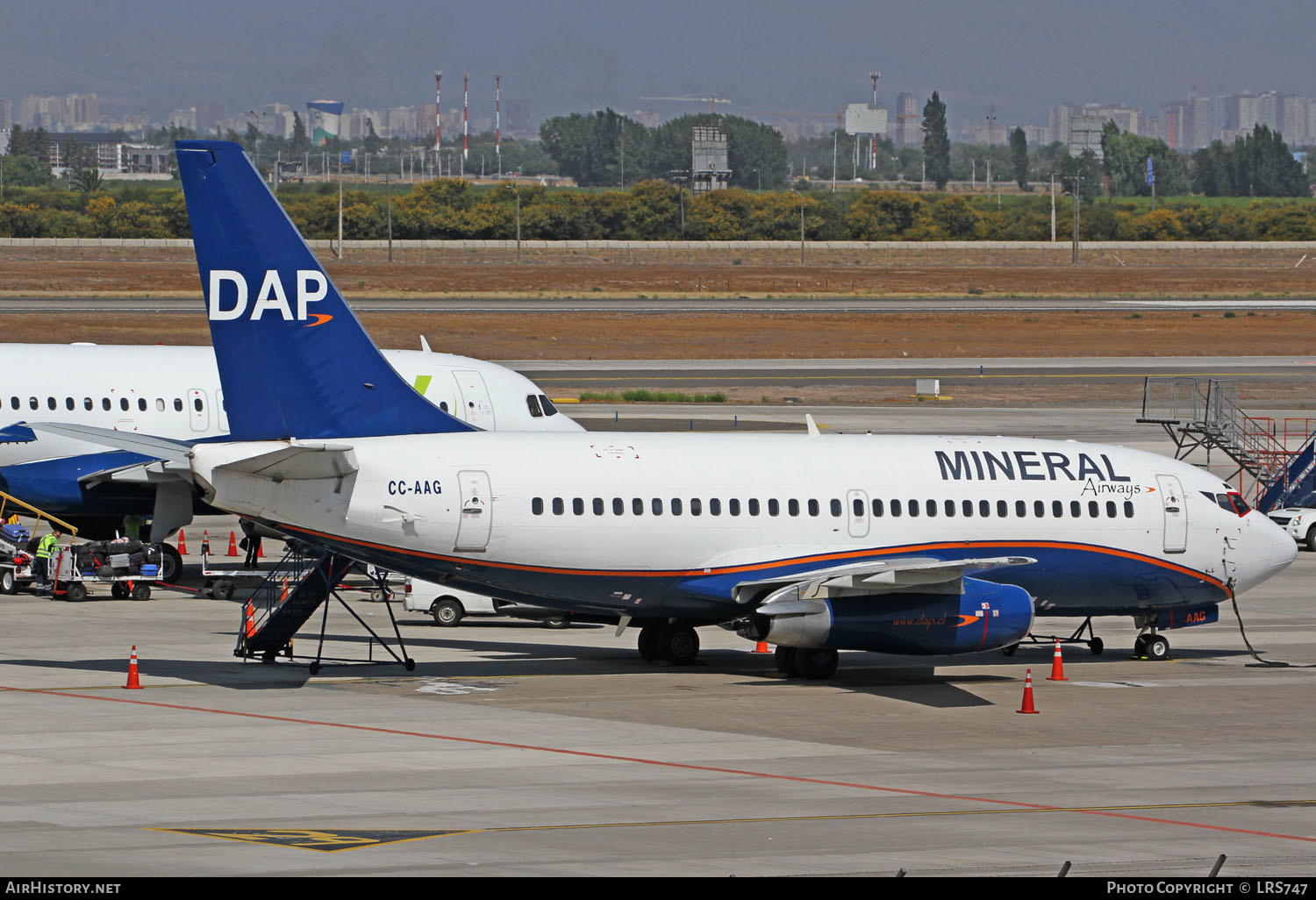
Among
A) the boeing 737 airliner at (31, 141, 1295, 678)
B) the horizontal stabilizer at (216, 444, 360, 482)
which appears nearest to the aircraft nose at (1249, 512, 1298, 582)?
the boeing 737 airliner at (31, 141, 1295, 678)

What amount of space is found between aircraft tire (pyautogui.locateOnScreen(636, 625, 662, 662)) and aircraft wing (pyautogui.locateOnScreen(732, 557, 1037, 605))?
2356 mm

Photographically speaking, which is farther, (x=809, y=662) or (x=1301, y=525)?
(x=1301, y=525)

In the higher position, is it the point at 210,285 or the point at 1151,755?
the point at 210,285

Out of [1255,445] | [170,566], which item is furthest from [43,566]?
[1255,445]

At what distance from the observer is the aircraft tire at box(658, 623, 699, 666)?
1276 inches

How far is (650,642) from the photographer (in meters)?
32.5

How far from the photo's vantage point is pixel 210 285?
91.8 feet

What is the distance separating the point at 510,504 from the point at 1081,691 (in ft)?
33.4

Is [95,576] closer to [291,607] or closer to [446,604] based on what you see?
[446,604]

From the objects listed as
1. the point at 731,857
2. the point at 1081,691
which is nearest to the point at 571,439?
the point at 1081,691

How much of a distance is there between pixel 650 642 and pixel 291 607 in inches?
253

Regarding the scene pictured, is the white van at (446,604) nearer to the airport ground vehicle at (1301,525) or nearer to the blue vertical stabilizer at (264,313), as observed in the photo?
the blue vertical stabilizer at (264,313)
